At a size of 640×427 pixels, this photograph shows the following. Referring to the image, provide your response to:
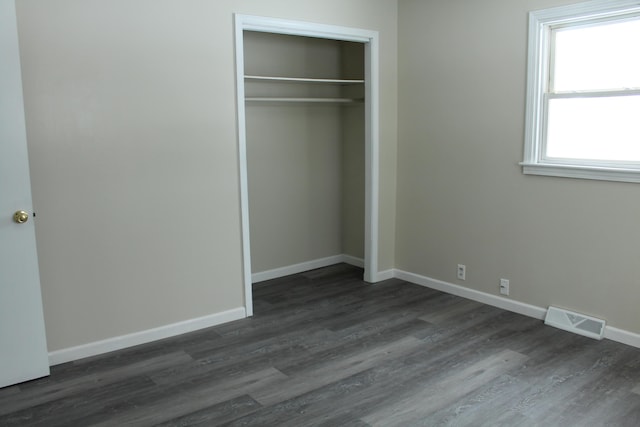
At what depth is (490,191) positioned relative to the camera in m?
4.22

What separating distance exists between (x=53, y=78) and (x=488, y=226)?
3.15 m

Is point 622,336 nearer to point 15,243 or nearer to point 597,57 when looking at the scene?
point 597,57

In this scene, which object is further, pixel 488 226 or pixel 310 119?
pixel 310 119

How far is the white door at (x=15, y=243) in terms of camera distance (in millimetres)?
2908

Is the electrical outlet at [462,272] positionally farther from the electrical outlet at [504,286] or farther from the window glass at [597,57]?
the window glass at [597,57]

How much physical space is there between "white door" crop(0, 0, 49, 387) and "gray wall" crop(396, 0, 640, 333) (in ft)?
9.80

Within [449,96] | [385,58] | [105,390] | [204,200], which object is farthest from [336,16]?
[105,390]

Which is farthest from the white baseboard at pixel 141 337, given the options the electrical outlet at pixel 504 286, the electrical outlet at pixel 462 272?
the electrical outlet at pixel 504 286

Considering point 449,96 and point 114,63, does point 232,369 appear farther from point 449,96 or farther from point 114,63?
point 449,96

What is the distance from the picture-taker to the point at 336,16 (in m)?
4.37

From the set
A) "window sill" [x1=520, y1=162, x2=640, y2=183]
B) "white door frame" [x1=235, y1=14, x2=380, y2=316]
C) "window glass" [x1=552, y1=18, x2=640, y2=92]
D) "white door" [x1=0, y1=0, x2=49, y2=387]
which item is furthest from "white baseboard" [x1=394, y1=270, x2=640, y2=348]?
"white door" [x1=0, y1=0, x2=49, y2=387]

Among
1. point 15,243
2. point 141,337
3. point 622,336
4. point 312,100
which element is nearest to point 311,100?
point 312,100

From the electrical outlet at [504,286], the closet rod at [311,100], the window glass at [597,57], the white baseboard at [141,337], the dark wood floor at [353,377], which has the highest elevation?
the window glass at [597,57]

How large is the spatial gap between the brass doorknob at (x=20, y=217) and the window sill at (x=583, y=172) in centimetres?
319
